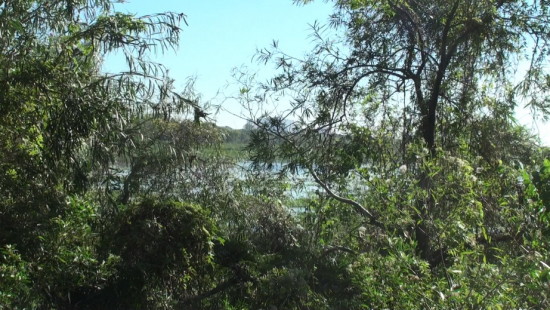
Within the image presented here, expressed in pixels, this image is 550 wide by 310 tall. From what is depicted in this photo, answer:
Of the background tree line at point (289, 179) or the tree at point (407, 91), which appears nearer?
the background tree line at point (289, 179)

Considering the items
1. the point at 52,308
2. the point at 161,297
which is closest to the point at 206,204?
the point at 161,297

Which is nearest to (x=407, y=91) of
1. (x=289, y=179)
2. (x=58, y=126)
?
(x=289, y=179)

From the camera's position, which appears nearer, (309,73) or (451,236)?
(451,236)

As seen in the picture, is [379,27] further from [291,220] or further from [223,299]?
[223,299]

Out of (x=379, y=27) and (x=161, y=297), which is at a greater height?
(x=379, y=27)

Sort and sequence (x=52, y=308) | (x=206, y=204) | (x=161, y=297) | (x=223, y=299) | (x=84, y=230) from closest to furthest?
(x=84, y=230) < (x=52, y=308) < (x=161, y=297) < (x=223, y=299) < (x=206, y=204)

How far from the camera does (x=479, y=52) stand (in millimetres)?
7562

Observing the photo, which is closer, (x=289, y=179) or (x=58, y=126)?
(x=58, y=126)

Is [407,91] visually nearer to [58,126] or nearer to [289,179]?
[289,179]

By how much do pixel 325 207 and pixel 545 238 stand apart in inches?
183

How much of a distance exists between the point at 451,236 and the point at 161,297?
11.7ft

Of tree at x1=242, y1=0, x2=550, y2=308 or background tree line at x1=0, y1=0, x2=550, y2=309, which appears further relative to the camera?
tree at x1=242, y1=0, x2=550, y2=308

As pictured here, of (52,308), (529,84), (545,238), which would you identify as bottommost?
(52,308)

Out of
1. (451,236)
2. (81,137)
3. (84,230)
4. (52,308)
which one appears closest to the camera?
(451,236)
